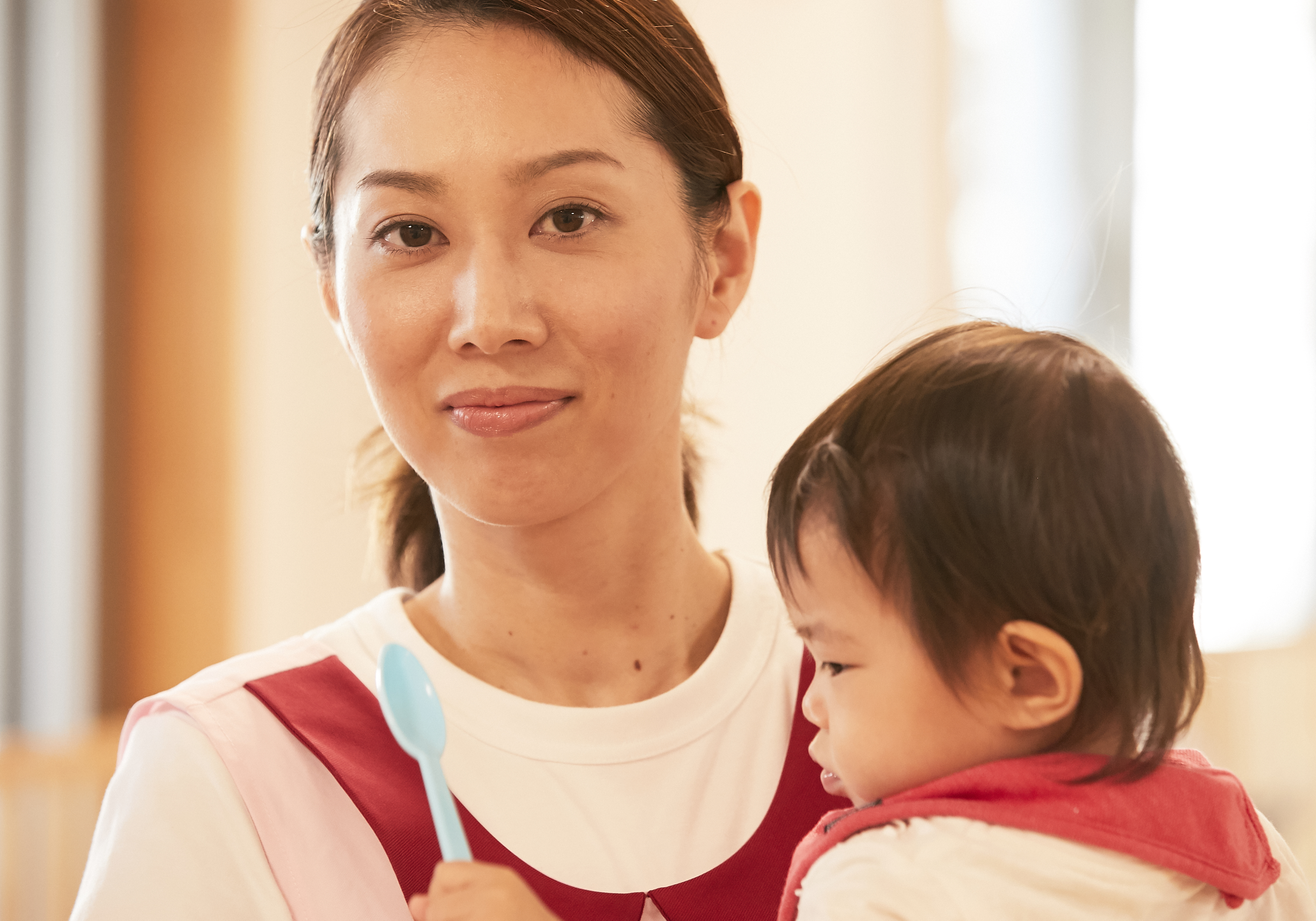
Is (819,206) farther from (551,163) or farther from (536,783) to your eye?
(536,783)

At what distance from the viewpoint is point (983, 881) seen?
74 centimetres

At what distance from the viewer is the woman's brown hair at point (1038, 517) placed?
0.77m

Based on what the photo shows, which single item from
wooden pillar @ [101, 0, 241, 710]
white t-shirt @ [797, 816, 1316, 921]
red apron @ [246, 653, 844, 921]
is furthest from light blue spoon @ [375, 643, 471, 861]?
wooden pillar @ [101, 0, 241, 710]

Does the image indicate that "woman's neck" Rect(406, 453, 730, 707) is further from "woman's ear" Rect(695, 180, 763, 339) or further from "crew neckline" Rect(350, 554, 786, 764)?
"woman's ear" Rect(695, 180, 763, 339)

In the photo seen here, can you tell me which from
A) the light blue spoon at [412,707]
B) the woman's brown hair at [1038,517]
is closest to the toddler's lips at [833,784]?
the woman's brown hair at [1038,517]

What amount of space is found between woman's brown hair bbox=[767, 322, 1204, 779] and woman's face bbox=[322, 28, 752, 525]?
0.28 meters

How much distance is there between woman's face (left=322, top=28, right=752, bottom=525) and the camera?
99 centimetres

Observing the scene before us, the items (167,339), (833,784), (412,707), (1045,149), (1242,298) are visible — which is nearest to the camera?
(412,707)

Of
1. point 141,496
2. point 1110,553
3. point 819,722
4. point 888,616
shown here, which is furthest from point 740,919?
point 141,496

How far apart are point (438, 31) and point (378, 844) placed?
680 mm

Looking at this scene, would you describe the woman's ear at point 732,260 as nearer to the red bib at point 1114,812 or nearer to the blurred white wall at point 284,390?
the red bib at point 1114,812

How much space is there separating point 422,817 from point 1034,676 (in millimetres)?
489

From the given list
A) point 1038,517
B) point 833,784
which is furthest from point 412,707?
point 1038,517

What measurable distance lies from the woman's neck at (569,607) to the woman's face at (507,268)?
0.29 feet
